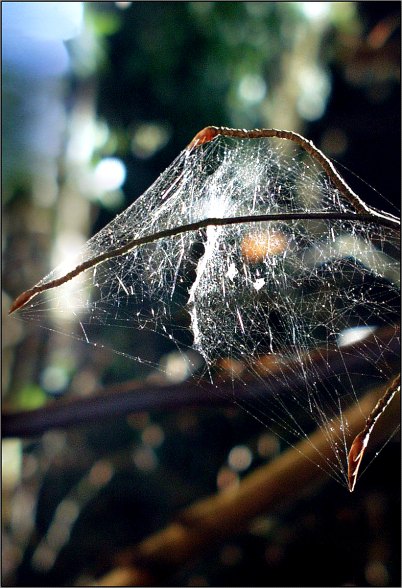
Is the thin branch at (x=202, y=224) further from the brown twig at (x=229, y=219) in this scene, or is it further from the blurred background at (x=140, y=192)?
the blurred background at (x=140, y=192)

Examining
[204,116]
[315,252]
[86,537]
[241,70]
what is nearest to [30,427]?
[315,252]

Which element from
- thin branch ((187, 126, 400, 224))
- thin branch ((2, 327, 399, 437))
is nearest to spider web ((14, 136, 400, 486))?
thin branch ((2, 327, 399, 437))

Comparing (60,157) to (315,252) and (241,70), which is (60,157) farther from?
(315,252)

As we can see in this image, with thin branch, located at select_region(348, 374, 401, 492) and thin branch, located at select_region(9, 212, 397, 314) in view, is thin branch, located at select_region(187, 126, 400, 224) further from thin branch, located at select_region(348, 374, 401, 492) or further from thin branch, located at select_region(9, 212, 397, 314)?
thin branch, located at select_region(348, 374, 401, 492)

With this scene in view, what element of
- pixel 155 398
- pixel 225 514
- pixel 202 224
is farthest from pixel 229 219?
pixel 225 514

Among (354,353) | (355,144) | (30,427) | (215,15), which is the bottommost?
(30,427)

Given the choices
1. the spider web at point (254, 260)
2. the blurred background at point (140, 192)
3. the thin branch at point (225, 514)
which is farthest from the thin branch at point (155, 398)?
the blurred background at point (140, 192)

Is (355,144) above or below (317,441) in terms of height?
above
